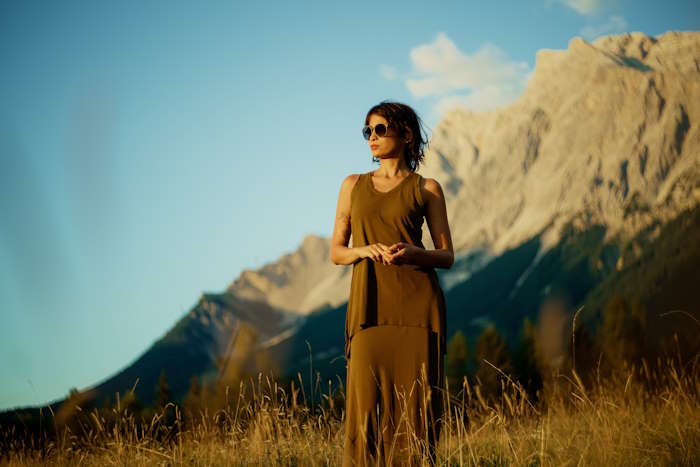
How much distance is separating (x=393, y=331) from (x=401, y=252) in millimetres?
515

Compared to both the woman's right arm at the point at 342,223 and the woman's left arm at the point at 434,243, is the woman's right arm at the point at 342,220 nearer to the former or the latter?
the woman's right arm at the point at 342,223

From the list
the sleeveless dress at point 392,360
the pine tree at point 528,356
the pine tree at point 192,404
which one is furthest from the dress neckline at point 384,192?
the pine tree at point 528,356

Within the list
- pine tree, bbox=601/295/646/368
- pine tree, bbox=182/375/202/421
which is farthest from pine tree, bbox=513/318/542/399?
pine tree, bbox=182/375/202/421

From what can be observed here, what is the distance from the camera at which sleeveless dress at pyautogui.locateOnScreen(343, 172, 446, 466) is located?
3.79 metres

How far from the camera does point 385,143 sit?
4.22 metres

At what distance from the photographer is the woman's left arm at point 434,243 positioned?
371cm

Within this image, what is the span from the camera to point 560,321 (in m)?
194

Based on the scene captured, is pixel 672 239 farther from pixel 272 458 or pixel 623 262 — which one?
pixel 272 458

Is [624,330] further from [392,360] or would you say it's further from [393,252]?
[393,252]

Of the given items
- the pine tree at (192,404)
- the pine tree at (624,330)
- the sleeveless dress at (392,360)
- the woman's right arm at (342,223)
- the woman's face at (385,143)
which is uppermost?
the woman's face at (385,143)

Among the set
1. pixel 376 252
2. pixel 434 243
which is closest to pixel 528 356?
pixel 434 243

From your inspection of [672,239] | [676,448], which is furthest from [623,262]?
[676,448]

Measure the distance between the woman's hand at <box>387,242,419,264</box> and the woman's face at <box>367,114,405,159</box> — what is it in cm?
76

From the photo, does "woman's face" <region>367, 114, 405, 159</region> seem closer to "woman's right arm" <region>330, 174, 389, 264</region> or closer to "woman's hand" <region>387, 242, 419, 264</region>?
"woman's right arm" <region>330, 174, 389, 264</region>
